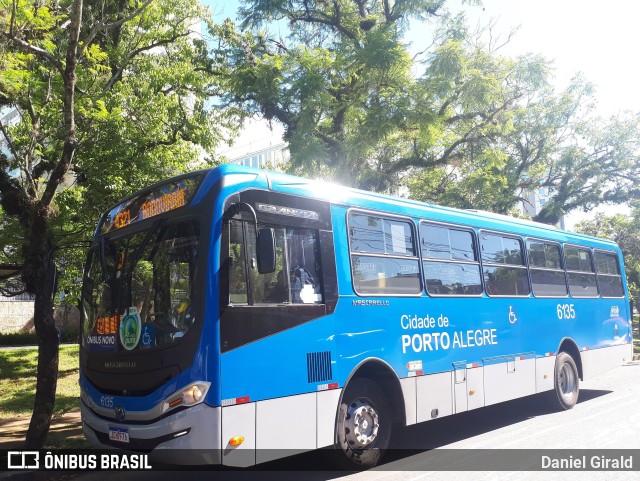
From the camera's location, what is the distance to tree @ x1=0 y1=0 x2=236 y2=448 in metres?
7.88

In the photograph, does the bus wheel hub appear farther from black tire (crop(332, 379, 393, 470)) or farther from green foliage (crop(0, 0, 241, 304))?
green foliage (crop(0, 0, 241, 304))

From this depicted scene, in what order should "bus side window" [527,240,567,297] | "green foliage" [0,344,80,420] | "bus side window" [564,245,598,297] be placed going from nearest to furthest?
"bus side window" [527,240,567,297], "bus side window" [564,245,598,297], "green foliage" [0,344,80,420]

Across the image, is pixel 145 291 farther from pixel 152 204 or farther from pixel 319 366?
pixel 319 366

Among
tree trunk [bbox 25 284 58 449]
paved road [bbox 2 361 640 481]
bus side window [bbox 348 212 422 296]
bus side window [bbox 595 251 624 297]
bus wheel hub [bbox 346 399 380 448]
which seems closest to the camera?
paved road [bbox 2 361 640 481]

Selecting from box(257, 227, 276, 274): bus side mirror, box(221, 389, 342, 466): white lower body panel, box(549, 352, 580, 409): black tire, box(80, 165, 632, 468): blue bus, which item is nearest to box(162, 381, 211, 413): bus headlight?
box(80, 165, 632, 468): blue bus

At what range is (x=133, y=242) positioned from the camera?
6.09 m

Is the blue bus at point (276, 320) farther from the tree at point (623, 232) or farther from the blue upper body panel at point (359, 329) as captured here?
the tree at point (623, 232)

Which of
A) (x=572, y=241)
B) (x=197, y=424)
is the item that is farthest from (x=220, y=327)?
(x=572, y=241)

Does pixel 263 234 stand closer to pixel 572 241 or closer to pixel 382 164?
pixel 572 241

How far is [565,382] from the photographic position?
1080cm

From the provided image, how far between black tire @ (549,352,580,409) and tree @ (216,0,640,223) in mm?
5529

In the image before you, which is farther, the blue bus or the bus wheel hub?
the bus wheel hub

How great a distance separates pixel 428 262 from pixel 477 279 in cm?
132

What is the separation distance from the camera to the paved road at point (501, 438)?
627 cm
